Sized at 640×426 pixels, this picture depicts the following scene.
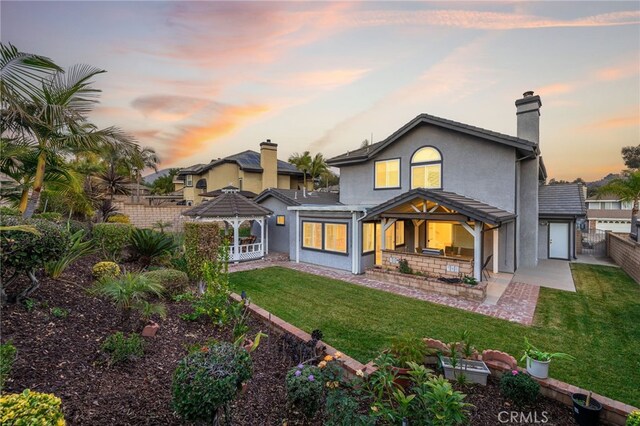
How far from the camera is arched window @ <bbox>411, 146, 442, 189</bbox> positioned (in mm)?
12797

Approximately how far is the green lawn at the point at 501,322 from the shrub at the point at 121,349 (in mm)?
3208

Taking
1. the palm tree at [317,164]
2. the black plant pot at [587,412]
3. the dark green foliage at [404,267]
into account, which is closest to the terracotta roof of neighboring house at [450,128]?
the dark green foliage at [404,267]

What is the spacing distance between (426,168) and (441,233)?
3.62 m

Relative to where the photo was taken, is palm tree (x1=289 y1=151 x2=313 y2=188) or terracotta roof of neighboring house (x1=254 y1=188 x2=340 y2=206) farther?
palm tree (x1=289 y1=151 x2=313 y2=188)

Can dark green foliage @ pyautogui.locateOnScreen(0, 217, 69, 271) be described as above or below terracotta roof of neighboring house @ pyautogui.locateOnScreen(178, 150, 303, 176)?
below

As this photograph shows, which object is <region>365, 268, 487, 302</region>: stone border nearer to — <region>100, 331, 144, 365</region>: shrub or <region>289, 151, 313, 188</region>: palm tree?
<region>100, 331, 144, 365</region>: shrub

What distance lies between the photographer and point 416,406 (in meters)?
2.92

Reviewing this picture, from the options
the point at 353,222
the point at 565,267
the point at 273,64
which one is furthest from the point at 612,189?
the point at 273,64

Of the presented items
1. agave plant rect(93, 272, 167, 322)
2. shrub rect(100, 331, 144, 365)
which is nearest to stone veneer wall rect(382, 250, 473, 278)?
agave plant rect(93, 272, 167, 322)

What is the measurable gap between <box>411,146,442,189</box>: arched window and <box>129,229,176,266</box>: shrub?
34.7 ft

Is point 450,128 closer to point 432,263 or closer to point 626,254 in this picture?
point 432,263

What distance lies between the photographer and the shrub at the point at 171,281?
6.50 metres

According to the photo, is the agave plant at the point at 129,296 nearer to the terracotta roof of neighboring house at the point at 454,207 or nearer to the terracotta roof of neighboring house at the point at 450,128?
the terracotta roof of neighboring house at the point at 454,207

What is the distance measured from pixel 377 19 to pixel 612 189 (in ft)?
70.2
